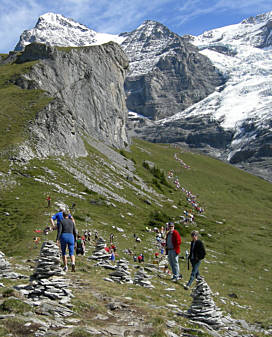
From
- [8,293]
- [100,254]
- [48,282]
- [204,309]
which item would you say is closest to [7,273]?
[8,293]

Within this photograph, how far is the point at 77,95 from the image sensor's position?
5039 inches

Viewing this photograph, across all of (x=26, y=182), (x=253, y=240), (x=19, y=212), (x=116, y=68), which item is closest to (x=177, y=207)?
(x=253, y=240)

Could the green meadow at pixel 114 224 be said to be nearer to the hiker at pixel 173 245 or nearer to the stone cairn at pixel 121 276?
the stone cairn at pixel 121 276

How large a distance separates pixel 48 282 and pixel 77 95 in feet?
392

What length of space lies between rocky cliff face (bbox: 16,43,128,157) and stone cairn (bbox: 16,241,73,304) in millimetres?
56149

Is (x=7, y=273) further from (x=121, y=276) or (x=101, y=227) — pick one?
(x=101, y=227)

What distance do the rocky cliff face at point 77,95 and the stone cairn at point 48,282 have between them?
56.1 meters

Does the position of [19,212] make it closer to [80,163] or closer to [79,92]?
[80,163]

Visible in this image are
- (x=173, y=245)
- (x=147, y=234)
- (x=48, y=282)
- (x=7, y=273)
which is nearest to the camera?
(x=48, y=282)

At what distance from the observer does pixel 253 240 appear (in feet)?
251

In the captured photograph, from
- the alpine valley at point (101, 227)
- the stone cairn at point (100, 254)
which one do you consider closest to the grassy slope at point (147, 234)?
the alpine valley at point (101, 227)

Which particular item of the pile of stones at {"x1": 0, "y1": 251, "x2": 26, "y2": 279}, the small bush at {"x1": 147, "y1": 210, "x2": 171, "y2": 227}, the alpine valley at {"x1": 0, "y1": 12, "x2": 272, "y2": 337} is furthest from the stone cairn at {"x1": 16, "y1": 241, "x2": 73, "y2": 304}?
the small bush at {"x1": 147, "y1": 210, "x2": 171, "y2": 227}

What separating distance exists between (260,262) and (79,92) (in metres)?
94.0

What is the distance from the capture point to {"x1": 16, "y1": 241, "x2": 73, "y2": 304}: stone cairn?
13.4 metres
